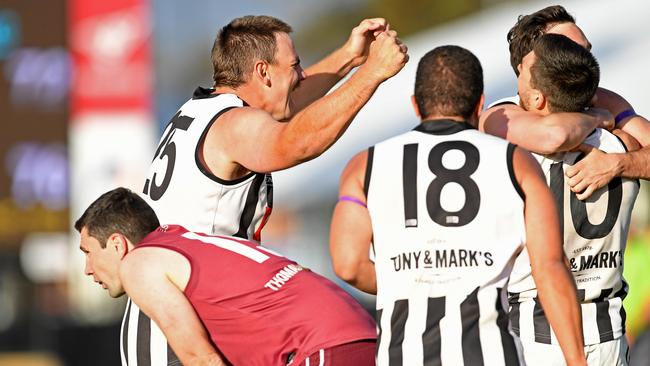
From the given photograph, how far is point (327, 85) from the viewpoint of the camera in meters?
5.94

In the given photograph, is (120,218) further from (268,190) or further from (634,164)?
(634,164)

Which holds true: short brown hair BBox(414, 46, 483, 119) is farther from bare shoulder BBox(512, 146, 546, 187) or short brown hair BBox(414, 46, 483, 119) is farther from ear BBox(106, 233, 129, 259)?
ear BBox(106, 233, 129, 259)

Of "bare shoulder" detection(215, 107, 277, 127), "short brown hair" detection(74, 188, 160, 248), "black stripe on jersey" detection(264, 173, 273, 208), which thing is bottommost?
"short brown hair" detection(74, 188, 160, 248)

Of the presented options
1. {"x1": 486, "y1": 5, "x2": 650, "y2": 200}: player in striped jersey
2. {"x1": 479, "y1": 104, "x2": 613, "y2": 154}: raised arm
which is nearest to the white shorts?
{"x1": 486, "y1": 5, "x2": 650, "y2": 200}: player in striped jersey

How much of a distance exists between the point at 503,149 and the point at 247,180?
1.24 metres

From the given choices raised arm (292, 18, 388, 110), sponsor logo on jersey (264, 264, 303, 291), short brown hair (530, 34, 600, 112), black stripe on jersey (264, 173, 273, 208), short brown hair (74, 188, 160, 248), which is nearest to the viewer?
sponsor logo on jersey (264, 264, 303, 291)

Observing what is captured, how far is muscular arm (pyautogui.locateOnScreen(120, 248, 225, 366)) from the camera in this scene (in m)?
4.27

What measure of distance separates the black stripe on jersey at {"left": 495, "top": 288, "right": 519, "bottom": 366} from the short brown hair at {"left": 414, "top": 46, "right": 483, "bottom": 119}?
0.64 m

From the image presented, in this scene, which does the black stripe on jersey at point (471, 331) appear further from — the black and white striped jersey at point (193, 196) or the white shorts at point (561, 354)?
the black and white striped jersey at point (193, 196)

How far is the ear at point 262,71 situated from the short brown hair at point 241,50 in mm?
17

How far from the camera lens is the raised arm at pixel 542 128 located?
14.2 feet

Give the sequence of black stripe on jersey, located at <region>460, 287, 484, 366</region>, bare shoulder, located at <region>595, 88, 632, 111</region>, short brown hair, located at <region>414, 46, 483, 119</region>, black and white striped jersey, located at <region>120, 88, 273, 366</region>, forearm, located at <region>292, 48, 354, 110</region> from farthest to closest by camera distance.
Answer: forearm, located at <region>292, 48, 354, 110</region> < bare shoulder, located at <region>595, 88, 632, 111</region> < black and white striped jersey, located at <region>120, 88, 273, 366</region> < short brown hair, located at <region>414, 46, 483, 119</region> < black stripe on jersey, located at <region>460, 287, 484, 366</region>

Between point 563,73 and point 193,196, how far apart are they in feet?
4.99

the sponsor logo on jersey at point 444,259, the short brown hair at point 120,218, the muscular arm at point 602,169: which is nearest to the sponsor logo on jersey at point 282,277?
the sponsor logo on jersey at point 444,259
